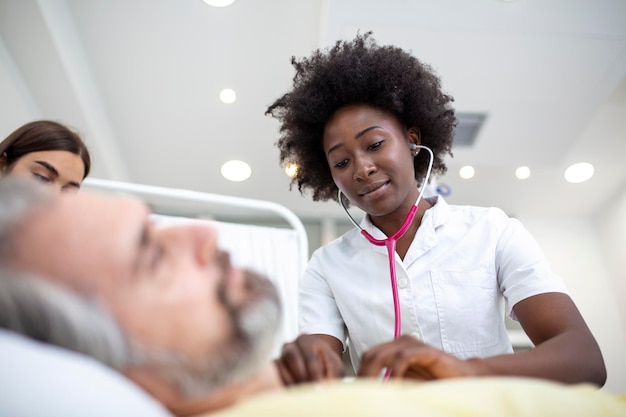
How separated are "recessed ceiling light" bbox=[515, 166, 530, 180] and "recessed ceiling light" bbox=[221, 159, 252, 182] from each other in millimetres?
1764

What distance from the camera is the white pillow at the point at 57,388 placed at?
1.32 feet

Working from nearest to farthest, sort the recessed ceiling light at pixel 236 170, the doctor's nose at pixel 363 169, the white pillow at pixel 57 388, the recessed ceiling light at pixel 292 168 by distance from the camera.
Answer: the white pillow at pixel 57 388 → the doctor's nose at pixel 363 169 → the recessed ceiling light at pixel 292 168 → the recessed ceiling light at pixel 236 170

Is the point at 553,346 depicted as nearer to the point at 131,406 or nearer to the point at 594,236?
the point at 131,406

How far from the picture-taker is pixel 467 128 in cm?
304

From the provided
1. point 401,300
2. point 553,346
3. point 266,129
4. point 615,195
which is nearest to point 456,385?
point 553,346

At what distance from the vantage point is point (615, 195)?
12.5ft

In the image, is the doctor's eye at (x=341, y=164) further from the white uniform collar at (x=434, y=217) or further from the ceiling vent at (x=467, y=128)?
the ceiling vent at (x=467, y=128)

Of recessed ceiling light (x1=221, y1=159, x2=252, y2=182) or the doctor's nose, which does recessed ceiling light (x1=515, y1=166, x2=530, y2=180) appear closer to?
recessed ceiling light (x1=221, y1=159, x2=252, y2=182)

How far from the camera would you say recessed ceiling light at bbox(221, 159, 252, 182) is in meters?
3.32

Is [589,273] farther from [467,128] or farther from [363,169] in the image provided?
[363,169]

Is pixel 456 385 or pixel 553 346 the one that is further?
pixel 553 346

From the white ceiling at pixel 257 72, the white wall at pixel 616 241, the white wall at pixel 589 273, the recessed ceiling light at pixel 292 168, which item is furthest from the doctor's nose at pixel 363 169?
the white wall at pixel 616 241

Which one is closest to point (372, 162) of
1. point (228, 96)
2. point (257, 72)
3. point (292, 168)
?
point (292, 168)

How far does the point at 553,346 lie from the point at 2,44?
2483mm
